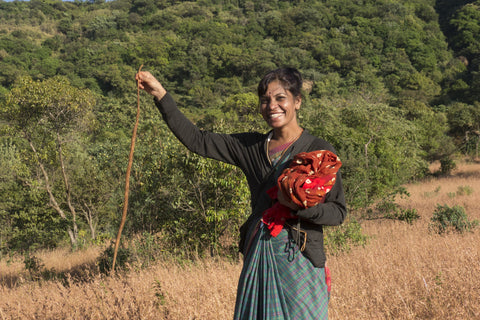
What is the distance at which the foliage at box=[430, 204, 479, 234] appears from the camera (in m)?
6.14

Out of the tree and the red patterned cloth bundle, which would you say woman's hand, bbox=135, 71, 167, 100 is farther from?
the tree

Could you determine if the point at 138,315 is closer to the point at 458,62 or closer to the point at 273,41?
the point at 458,62

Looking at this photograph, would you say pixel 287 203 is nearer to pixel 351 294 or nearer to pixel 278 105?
pixel 278 105

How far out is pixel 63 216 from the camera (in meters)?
14.9

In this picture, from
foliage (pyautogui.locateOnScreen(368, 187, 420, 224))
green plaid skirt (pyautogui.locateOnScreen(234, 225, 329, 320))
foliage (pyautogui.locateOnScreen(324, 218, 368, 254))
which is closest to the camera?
green plaid skirt (pyautogui.locateOnScreen(234, 225, 329, 320))

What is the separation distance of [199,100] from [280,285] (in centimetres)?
5789

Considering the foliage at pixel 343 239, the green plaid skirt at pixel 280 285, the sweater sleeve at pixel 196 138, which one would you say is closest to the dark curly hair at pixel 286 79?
the sweater sleeve at pixel 196 138

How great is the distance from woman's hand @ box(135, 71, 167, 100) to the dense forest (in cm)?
393

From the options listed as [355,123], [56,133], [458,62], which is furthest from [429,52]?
[56,133]

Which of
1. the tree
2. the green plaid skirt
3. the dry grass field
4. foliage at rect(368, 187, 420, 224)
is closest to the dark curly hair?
the green plaid skirt

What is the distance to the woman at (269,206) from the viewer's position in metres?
1.59

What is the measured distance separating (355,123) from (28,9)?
123318 millimetres

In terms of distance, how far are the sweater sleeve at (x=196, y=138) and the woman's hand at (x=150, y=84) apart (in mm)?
32

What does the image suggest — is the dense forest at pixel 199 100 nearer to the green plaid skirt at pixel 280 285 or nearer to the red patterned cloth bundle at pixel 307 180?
the green plaid skirt at pixel 280 285
